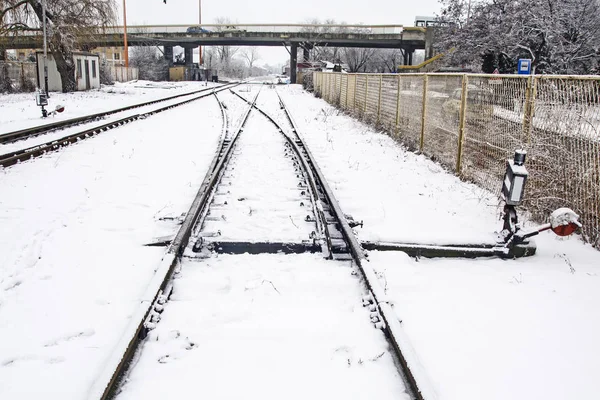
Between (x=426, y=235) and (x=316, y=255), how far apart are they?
144cm

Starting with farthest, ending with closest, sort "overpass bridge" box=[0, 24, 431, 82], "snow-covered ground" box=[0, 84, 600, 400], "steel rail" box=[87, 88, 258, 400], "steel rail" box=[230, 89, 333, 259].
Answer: "overpass bridge" box=[0, 24, 431, 82]
"steel rail" box=[230, 89, 333, 259]
"snow-covered ground" box=[0, 84, 600, 400]
"steel rail" box=[87, 88, 258, 400]

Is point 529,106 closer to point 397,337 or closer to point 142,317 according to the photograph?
point 397,337

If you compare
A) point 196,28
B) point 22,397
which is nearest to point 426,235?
point 22,397

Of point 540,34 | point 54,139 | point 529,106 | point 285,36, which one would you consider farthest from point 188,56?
point 529,106

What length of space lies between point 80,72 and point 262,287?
35721mm

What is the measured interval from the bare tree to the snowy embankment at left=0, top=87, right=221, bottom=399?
23.8m

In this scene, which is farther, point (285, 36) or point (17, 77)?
point (285, 36)

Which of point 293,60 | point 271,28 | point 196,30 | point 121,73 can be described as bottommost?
point 121,73

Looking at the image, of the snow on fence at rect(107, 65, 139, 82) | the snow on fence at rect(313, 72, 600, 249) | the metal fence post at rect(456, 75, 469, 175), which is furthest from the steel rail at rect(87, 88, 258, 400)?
the snow on fence at rect(107, 65, 139, 82)

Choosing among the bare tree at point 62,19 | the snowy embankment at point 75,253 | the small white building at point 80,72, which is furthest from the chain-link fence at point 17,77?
the snowy embankment at point 75,253

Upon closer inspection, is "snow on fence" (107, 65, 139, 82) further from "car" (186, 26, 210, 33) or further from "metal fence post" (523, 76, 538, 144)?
"metal fence post" (523, 76, 538, 144)

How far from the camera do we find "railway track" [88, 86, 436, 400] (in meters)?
2.91

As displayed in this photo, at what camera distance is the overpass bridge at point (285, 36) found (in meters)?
58.2

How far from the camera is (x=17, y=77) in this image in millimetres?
33438
